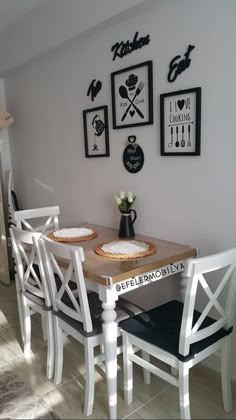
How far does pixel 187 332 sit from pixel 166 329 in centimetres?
23

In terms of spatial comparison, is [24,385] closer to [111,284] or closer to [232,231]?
[111,284]

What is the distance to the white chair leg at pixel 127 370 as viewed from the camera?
1.69m

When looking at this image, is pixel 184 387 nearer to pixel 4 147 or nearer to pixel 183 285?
pixel 183 285

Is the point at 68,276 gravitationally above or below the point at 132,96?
below

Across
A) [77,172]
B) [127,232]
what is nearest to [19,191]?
[77,172]

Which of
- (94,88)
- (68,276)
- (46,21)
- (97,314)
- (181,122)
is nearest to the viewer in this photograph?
(68,276)

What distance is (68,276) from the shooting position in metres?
1.63

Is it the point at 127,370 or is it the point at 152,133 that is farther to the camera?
the point at 152,133

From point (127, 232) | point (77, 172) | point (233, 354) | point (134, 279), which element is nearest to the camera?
point (134, 279)

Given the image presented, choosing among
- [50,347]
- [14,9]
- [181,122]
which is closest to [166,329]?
[50,347]

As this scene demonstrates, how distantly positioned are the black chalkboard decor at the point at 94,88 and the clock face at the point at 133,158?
53cm

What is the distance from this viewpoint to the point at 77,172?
2.79m

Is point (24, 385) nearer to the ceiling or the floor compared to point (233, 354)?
nearer to the floor

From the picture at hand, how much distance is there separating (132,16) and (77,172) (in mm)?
1250
